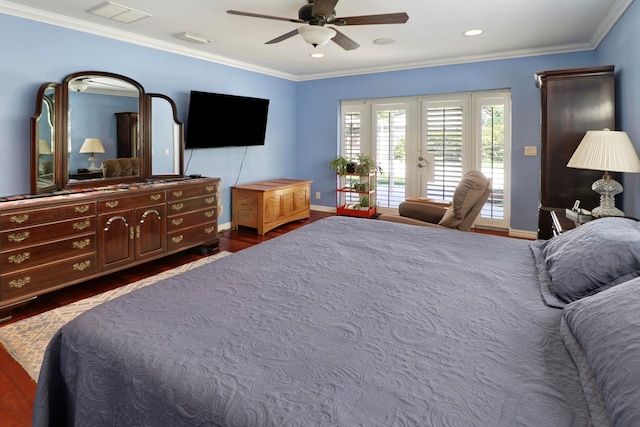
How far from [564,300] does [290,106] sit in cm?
601

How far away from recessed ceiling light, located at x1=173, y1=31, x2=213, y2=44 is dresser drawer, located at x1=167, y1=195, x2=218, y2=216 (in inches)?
68.4

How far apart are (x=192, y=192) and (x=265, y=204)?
1292 millimetres

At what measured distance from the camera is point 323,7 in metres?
2.79

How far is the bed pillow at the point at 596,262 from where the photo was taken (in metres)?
1.44

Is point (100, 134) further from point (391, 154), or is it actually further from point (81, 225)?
point (391, 154)

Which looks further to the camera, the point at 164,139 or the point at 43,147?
the point at 164,139

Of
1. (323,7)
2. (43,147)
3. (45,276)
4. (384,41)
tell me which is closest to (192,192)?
(43,147)

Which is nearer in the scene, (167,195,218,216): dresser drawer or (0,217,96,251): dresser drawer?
(0,217,96,251): dresser drawer

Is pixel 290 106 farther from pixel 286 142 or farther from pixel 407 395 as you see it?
pixel 407 395

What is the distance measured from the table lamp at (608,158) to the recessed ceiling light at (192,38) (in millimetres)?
3813

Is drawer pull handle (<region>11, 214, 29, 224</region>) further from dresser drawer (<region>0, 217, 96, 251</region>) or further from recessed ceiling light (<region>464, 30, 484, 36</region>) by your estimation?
recessed ceiling light (<region>464, 30, 484, 36</region>)

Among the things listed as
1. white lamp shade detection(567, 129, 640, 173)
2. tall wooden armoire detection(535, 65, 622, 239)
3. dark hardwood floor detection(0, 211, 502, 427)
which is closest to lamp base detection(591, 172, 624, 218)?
white lamp shade detection(567, 129, 640, 173)

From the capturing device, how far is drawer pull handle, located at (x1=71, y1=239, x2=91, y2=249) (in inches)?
129

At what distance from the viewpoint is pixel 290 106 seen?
271 inches
